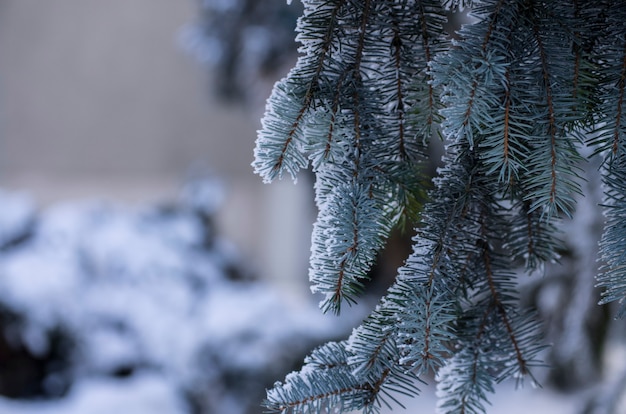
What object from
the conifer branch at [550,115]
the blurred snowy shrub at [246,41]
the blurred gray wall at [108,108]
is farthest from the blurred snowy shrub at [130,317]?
the blurred gray wall at [108,108]

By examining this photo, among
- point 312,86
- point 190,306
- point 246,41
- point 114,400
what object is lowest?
point 312,86

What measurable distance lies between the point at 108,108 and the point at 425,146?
5172 mm

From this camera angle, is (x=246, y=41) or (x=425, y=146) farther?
(x=246, y=41)

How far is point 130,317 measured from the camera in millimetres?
2346

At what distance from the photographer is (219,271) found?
2.81 metres

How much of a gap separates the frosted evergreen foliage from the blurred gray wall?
14.8 ft

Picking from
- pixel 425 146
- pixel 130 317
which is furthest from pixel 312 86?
pixel 130 317

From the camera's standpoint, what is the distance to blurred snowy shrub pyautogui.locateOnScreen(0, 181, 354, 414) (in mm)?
2203

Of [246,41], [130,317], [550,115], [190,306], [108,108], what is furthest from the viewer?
[108,108]

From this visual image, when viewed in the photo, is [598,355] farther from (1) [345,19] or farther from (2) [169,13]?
(2) [169,13]

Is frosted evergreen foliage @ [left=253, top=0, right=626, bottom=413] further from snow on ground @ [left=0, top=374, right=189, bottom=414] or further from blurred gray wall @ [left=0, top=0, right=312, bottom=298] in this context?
blurred gray wall @ [left=0, top=0, right=312, bottom=298]

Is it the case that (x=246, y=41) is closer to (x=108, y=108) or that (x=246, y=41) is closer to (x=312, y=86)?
(x=108, y=108)

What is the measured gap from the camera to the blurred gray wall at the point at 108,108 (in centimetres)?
528

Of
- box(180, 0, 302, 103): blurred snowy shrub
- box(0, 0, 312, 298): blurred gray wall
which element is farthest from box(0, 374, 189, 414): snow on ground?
box(0, 0, 312, 298): blurred gray wall
